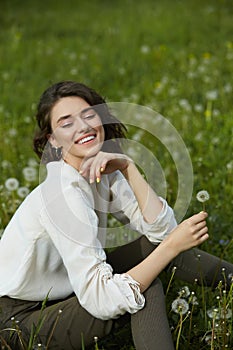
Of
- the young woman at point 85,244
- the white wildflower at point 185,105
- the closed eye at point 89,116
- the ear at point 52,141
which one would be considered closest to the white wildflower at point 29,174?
the young woman at point 85,244

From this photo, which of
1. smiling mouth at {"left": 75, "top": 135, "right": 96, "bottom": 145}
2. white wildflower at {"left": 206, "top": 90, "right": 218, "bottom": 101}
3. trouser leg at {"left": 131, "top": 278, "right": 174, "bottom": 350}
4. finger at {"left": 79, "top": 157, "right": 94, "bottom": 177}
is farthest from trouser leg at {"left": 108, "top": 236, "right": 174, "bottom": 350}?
white wildflower at {"left": 206, "top": 90, "right": 218, "bottom": 101}

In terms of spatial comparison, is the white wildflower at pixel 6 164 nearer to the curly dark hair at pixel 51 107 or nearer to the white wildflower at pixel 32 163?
the white wildflower at pixel 32 163

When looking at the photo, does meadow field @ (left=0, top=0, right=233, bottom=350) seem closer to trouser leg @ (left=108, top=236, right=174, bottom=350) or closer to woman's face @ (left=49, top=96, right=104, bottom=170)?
trouser leg @ (left=108, top=236, right=174, bottom=350)

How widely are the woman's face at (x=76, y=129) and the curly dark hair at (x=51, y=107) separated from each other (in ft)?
0.08

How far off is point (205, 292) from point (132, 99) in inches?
104

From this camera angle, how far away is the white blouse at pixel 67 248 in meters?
1.99

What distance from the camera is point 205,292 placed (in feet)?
8.15

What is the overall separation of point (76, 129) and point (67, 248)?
43 centimetres

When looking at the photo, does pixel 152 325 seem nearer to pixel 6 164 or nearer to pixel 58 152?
pixel 58 152

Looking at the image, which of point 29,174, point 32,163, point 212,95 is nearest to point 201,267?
point 29,174

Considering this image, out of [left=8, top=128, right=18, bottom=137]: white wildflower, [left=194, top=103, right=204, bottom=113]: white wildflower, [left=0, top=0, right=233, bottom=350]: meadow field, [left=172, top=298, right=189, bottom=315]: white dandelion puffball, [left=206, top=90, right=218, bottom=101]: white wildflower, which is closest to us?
[left=172, top=298, right=189, bottom=315]: white dandelion puffball

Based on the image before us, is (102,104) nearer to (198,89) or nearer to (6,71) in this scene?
(198,89)

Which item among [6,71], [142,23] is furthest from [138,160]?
[142,23]

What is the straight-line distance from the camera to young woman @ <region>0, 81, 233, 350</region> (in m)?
2.01
